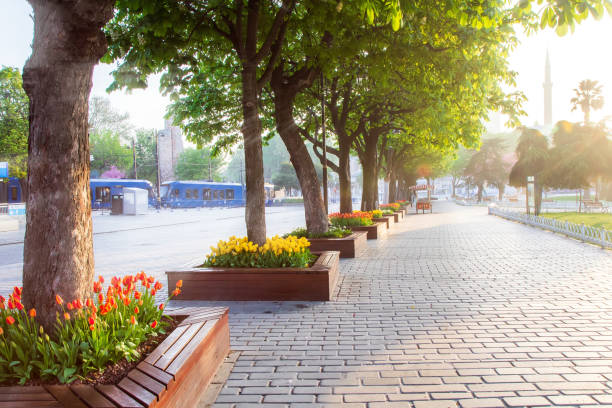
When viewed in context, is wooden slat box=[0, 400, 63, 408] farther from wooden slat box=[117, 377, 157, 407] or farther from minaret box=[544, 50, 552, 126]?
minaret box=[544, 50, 552, 126]

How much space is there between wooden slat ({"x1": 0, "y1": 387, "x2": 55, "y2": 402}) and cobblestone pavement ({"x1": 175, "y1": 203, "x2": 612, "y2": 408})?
3.92 ft

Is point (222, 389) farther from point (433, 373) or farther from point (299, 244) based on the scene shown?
point (299, 244)

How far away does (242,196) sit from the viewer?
194ft

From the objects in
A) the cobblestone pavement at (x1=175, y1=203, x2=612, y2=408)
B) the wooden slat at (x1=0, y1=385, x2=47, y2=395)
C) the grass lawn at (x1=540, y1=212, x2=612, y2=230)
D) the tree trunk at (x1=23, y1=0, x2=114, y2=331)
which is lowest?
the grass lawn at (x1=540, y1=212, x2=612, y2=230)

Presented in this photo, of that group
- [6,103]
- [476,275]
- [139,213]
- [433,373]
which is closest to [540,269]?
[476,275]

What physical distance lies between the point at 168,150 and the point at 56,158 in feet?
271

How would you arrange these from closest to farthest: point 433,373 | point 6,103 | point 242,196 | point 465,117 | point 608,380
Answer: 1. point 608,380
2. point 433,373
3. point 465,117
4. point 6,103
5. point 242,196

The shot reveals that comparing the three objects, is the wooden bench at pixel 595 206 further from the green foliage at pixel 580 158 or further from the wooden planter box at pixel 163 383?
the wooden planter box at pixel 163 383

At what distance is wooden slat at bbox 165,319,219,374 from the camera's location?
115 inches

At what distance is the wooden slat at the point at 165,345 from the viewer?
3.01m

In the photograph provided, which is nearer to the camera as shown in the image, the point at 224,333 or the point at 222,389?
the point at 222,389

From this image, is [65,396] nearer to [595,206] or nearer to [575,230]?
[575,230]

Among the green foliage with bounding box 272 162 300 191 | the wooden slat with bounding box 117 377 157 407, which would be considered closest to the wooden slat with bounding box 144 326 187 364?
the wooden slat with bounding box 117 377 157 407

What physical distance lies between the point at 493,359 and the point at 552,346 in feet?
2.40
